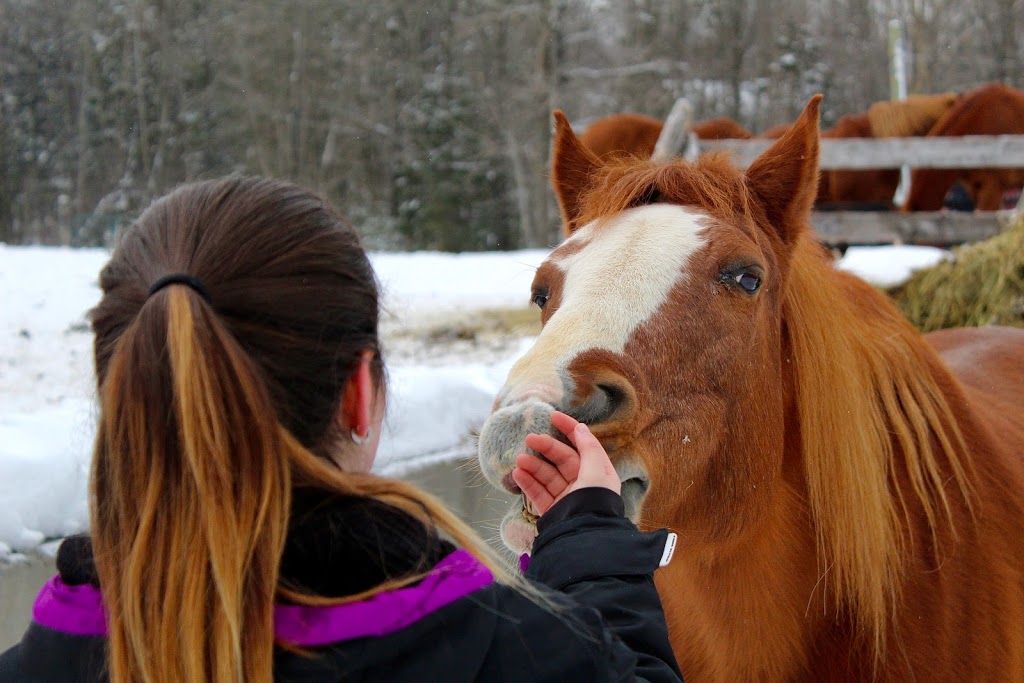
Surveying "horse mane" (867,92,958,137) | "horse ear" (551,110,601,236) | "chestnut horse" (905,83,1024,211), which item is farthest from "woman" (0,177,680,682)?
"horse mane" (867,92,958,137)

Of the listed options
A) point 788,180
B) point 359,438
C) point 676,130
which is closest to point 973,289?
point 676,130

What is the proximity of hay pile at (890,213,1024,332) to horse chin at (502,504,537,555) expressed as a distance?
14.5ft

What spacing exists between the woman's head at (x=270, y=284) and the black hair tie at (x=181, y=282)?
0.01 m

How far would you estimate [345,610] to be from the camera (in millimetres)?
1102

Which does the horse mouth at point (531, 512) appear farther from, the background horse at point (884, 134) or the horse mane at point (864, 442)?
the background horse at point (884, 134)

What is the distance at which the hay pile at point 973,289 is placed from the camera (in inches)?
203

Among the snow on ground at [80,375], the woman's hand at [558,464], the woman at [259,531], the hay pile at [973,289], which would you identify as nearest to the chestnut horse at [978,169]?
the snow on ground at [80,375]

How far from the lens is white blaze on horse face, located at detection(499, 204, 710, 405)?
1.69m

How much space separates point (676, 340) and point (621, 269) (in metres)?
0.20

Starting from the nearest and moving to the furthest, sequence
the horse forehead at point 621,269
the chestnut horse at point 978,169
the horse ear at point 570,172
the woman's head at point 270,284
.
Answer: the woman's head at point 270,284 < the horse forehead at point 621,269 < the horse ear at point 570,172 < the chestnut horse at point 978,169

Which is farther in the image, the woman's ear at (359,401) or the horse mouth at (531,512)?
the horse mouth at (531,512)

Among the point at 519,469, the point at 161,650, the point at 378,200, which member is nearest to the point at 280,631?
the point at 161,650

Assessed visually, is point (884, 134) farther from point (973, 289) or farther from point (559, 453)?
point (559, 453)

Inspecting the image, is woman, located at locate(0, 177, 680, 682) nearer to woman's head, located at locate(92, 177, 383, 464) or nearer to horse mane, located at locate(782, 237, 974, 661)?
woman's head, located at locate(92, 177, 383, 464)
